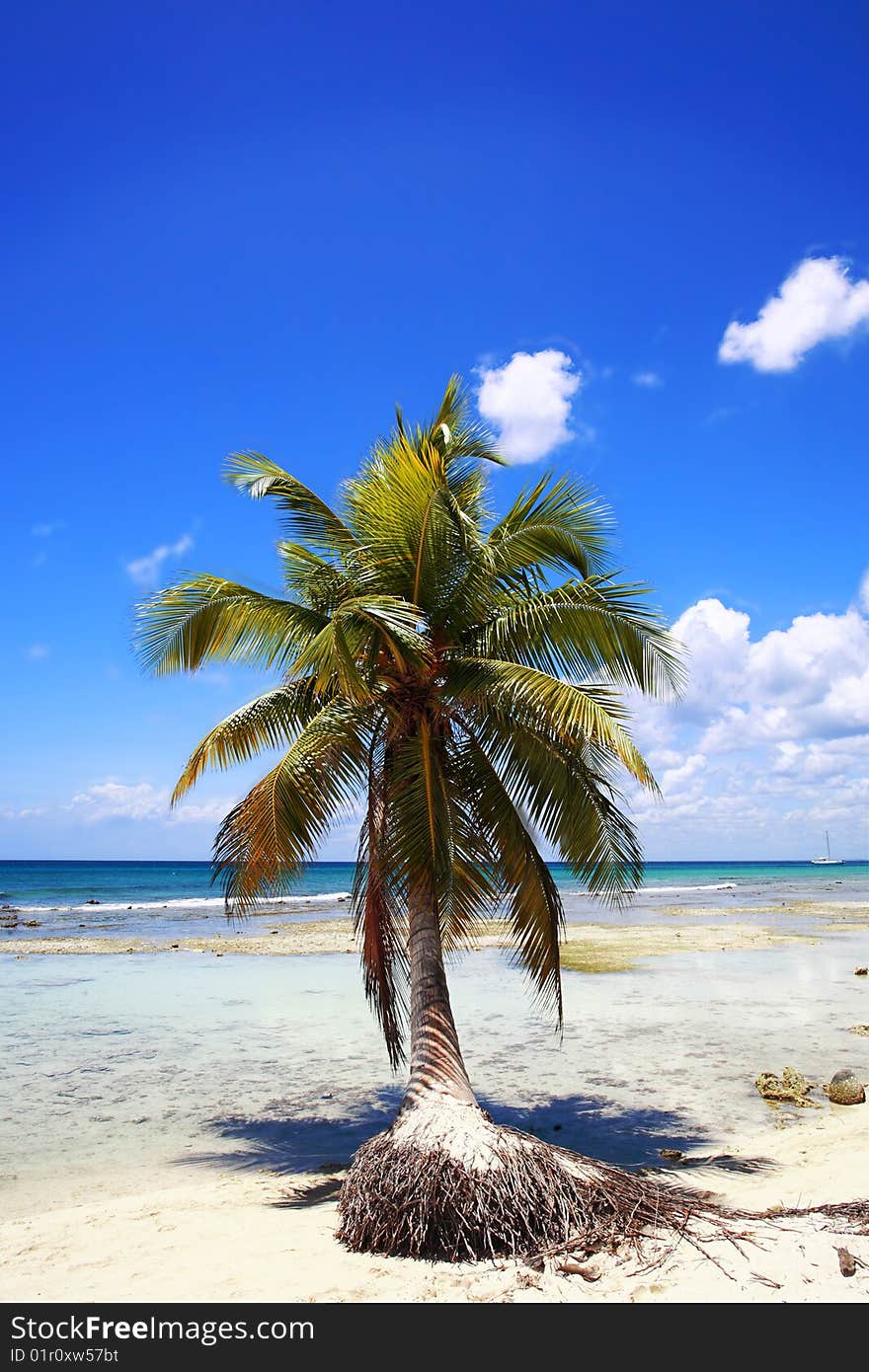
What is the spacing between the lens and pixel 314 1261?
613 centimetres

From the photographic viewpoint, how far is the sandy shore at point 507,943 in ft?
88.0

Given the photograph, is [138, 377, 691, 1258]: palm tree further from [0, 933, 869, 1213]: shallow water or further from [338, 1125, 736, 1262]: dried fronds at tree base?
[0, 933, 869, 1213]: shallow water

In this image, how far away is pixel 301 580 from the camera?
918cm

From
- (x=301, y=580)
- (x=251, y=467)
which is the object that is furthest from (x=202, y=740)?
(x=251, y=467)

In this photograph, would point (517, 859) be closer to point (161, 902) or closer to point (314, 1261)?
point (314, 1261)

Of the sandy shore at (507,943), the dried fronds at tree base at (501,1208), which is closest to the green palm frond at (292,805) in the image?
the dried fronds at tree base at (501,1208)

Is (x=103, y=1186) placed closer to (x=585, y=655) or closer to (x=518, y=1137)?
(x=518, y=1137)

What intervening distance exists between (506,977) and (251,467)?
1622cm

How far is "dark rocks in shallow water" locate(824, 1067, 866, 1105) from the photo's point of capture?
421 inches

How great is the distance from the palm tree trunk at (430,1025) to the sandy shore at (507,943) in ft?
52.7

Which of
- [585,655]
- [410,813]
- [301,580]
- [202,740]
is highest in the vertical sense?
[301,580]

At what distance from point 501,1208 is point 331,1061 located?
7677 mm

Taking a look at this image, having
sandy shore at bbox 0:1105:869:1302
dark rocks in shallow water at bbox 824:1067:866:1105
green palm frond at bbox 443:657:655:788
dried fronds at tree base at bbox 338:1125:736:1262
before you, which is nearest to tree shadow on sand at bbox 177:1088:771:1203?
sandy shore at bbox 0:1105:869:1302
